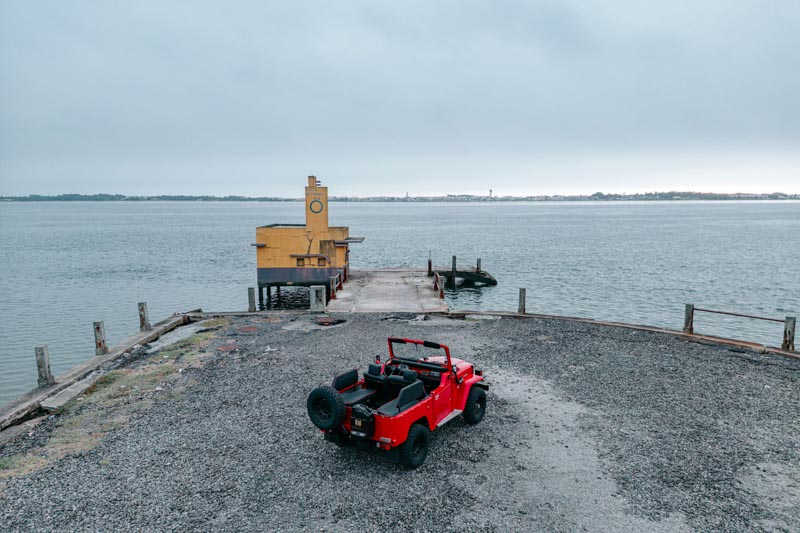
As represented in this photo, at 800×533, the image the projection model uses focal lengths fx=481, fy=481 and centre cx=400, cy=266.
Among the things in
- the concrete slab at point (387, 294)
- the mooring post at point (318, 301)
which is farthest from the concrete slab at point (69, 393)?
the concrete slab at point (387, 294)

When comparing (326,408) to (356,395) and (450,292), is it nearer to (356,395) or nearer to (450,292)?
(356,395)

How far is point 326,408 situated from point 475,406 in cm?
331

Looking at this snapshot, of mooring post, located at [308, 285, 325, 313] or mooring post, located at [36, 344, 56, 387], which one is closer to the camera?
mooring post, located at [36, 344, 56, 387]

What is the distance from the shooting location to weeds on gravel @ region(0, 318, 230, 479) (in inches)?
352

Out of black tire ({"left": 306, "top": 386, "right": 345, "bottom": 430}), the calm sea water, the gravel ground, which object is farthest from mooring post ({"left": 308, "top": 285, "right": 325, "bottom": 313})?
black tire ({"left": 306, "top": 386, "right": 345, "bottom": 430})

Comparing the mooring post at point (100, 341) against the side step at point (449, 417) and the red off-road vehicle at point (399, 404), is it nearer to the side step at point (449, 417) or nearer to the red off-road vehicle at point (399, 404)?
the red off-road vehicle at point (399, 404)

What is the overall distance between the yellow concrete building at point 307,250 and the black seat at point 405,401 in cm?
2040

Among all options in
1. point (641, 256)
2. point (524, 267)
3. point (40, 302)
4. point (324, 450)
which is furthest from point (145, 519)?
point (641, 256)

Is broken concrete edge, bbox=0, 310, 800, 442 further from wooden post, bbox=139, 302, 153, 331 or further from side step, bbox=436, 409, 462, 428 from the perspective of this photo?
side step, bbox=436, 409, 462, 428

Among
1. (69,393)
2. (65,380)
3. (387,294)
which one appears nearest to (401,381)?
(69,393)

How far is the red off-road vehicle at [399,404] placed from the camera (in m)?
7.88

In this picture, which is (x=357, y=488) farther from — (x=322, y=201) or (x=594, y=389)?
(x=322, y=201)

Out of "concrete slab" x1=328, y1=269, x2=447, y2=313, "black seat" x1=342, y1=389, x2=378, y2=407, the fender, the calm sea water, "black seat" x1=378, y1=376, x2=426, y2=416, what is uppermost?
"black seat" x1=378, y1=376, x2=426, y2=416

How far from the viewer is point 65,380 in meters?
12.8
